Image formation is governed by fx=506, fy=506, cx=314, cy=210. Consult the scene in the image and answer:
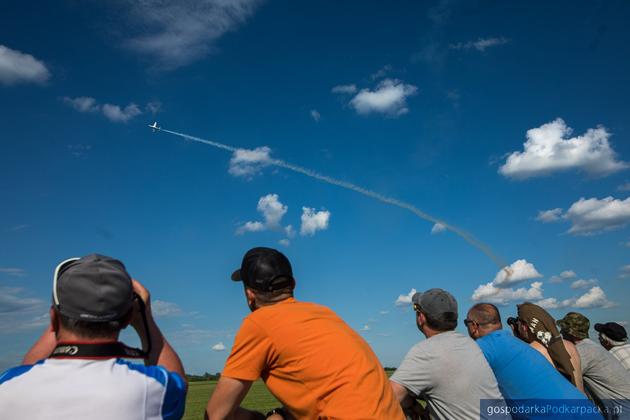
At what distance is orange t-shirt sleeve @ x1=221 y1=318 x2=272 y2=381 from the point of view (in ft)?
11.9

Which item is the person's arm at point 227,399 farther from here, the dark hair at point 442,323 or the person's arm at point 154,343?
the dark hair at point 442,323

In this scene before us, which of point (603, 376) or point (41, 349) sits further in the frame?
point (603, 376)

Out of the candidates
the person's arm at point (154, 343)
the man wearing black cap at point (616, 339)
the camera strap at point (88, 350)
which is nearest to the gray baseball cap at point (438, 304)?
the person's arm at point (154, 343)

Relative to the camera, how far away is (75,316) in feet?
8.96

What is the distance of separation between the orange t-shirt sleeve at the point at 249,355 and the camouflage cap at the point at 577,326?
788 centimetres

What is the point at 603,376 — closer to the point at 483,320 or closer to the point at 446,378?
the point at 483,320

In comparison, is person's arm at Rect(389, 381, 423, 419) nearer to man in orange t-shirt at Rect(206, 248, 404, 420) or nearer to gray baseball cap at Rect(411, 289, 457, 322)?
gray baseball cap at Rect(411, 289, 457, 322)

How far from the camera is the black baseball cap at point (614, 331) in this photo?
1087 cm

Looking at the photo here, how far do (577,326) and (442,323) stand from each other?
5463 mm

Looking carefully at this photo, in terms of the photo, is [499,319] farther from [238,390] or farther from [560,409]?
[238,390]

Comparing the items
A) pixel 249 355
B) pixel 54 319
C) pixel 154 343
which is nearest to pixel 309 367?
pixel 249 355

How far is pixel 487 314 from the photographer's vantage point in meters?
6.72

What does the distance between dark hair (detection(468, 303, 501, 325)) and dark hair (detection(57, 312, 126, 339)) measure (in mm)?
5185

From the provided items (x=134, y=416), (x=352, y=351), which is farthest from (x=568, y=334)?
(x=134, y=416)
